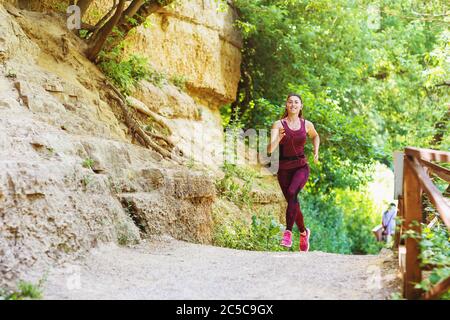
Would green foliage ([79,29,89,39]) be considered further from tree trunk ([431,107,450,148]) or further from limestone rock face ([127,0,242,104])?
tree trunk ([431,107,450,148])

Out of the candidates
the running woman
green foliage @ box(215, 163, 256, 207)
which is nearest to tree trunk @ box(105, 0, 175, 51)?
the running woman

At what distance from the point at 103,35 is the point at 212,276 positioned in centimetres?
550

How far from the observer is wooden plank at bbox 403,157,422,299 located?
441 centimetres

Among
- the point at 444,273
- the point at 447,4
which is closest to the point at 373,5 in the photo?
the point at 447,4

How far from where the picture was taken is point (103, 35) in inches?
377

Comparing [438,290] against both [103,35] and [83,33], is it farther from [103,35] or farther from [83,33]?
[83,33]

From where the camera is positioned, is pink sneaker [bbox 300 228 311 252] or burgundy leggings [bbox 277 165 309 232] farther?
pink sneaker [bbox 300 228 311 252]

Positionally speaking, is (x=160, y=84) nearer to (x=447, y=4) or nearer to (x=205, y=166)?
(x=205, y=166)

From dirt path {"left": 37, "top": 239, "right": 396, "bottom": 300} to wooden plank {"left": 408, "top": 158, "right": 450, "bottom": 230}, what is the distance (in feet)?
2.93

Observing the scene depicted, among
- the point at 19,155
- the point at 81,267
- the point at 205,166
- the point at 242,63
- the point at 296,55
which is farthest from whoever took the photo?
the point at 242,63

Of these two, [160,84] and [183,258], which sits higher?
[160,84]

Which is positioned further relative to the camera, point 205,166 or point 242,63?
point 242,63

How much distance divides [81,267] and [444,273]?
10.1ft

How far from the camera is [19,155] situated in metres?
5.79
